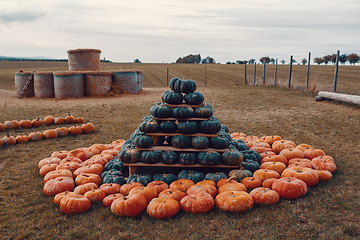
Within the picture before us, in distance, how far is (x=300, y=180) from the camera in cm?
463

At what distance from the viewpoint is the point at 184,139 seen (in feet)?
17.7

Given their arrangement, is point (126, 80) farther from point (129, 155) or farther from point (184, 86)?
point (129, 155)

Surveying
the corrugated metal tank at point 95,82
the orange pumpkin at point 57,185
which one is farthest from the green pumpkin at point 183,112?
the corrugated metal tank at point 95,82

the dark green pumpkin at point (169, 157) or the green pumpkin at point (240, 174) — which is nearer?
the green pumpkin at point (240, 174)

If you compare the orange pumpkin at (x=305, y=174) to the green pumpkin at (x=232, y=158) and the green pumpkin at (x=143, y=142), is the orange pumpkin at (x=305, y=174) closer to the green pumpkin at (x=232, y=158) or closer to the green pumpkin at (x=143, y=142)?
the green pumpkin at (x=232, y=158)

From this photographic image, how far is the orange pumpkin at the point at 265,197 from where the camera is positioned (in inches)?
166

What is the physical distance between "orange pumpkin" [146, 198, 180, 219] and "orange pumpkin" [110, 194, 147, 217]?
0.11 metres

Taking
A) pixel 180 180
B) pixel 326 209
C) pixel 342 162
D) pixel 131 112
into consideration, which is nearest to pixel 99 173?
pixel 180 180

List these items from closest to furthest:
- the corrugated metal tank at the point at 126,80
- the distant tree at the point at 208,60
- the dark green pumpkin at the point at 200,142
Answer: the dark green pumpkin at the point at 200,142 < the corrugated metal tank at the point at 126,80 < the distant tree at the point at 208,60

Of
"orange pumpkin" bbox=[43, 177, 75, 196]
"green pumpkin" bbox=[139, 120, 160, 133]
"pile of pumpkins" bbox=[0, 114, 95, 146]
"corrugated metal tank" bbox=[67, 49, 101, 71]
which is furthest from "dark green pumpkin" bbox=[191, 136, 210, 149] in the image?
"corrugated metal tank" bbox=[67, 49, 101, 71]

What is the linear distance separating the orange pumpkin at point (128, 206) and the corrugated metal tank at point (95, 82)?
1359 centimetres

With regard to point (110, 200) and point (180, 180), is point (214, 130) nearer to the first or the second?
point (180, 180)

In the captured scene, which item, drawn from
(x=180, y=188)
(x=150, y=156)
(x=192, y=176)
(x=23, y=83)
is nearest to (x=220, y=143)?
(x=192, y=176)

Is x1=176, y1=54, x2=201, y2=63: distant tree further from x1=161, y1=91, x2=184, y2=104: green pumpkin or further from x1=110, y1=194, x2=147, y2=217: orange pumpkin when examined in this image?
x1=110, y1=194, x2=147, y2=217: orange pumpkin
